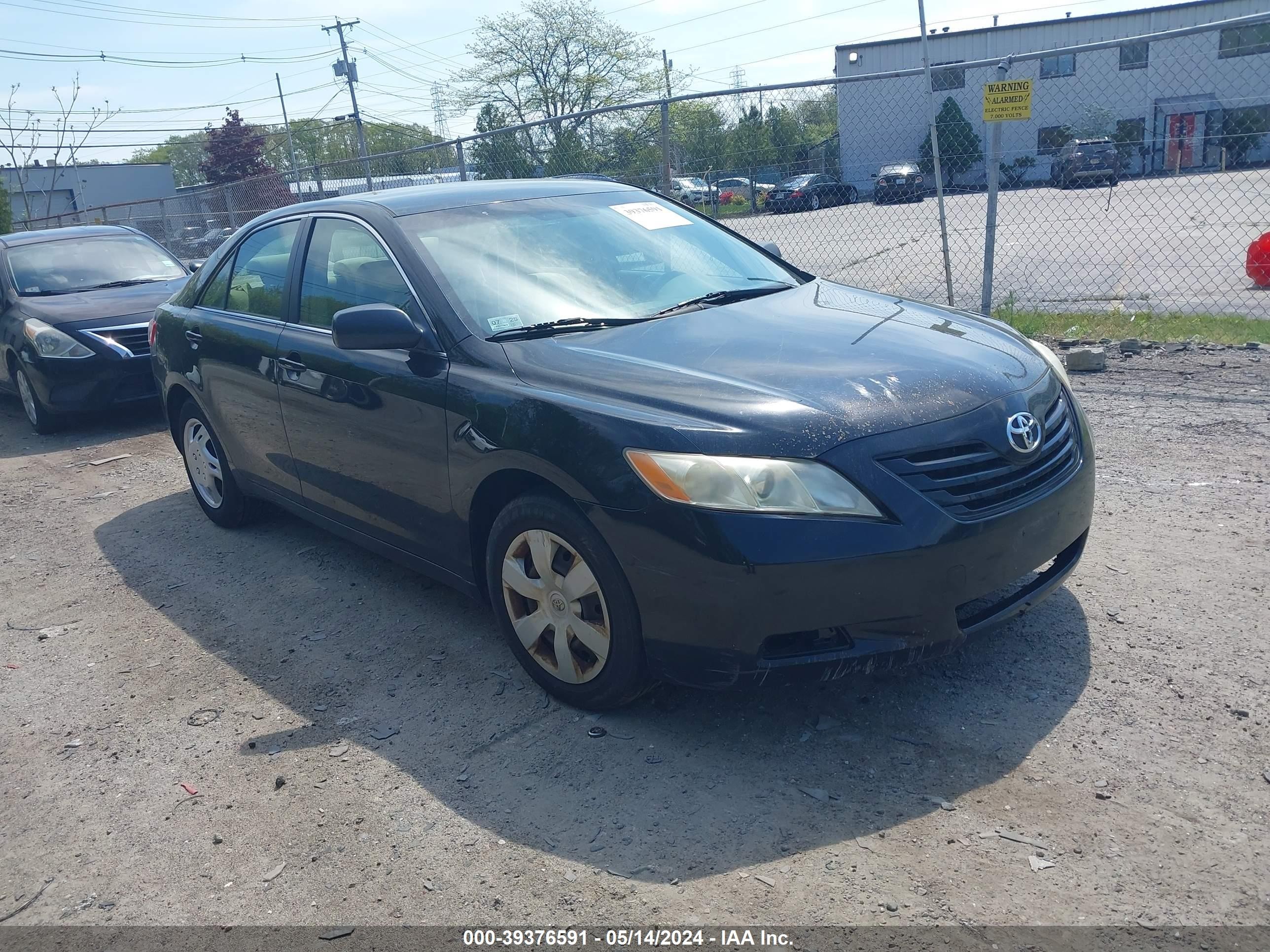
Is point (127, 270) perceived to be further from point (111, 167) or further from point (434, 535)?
point (111, 167)

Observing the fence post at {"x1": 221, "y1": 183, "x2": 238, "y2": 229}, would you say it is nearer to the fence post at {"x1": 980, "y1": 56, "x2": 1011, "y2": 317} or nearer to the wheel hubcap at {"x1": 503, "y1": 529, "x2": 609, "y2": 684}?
the fence post at {"x1": 980, "y1": 56, "x2": 1011, "y2": 317}

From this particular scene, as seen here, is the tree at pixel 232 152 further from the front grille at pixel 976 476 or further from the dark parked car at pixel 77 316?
the front grille at pixel 976 476

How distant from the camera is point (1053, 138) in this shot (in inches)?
470

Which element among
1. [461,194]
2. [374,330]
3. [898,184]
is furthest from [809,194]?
[374,330]

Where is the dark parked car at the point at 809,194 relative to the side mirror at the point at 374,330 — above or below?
above

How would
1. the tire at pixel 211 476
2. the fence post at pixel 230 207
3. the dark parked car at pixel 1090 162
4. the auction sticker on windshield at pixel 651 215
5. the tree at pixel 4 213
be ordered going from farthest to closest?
the tree at pixel 4 213 → the fence post at pixel 230 207 → the dark parked car at pixel 1090 162 → the tire at pixel 211 476 → the auction sticker on windshield at pixel 651 215

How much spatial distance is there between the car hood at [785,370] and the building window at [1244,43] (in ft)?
28.9

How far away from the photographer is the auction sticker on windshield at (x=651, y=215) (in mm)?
4609

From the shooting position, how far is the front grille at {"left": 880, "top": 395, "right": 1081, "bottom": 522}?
9.78 feet

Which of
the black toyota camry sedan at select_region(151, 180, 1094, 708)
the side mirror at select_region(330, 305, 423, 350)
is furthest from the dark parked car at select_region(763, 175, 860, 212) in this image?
the side mirror at select_region(330, 305, 423, 350)

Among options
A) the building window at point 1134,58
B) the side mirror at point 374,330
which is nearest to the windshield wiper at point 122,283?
the side mirror at point 374,330

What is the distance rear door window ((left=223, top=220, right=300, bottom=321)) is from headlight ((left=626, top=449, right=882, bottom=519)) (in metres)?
2.62

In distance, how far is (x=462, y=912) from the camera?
2625 mm

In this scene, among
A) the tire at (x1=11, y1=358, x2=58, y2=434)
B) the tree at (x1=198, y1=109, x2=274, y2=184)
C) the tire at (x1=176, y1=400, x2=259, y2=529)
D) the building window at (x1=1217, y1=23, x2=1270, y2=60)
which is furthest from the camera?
the tree at (x1=198, y1=109, x2=274, y2=184)
